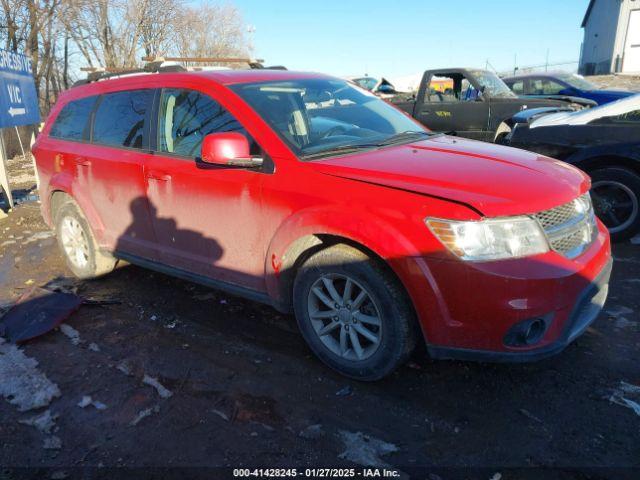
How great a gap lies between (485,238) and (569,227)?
1.95ft

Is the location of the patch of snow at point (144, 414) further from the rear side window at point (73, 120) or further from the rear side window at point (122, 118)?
A: the rear side window at point (73, 120)

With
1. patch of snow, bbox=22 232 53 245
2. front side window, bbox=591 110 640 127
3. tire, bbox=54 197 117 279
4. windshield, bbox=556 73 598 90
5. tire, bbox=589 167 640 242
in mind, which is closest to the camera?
tire, bbox=54 197 117 279

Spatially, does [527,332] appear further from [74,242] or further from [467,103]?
[467,103]

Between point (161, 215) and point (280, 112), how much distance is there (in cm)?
126

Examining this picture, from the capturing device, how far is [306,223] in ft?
9.46

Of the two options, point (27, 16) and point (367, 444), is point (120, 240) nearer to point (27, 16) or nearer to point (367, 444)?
point (367, 444)

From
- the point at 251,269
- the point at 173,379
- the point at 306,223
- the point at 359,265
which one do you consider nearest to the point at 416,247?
the point at 359,265

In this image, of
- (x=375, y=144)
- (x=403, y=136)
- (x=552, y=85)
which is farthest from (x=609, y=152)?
(x=552, y=85)

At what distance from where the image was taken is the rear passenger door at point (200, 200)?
128 inches

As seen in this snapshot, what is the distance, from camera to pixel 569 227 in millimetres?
2664

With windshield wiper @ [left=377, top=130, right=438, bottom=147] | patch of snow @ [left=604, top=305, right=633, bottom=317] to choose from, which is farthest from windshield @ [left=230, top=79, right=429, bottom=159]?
patch of snow @ [left=604, top=305, right=633, bottom=317]

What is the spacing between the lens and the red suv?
2.46 metres

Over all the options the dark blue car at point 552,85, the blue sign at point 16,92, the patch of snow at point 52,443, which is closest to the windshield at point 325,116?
the patch of snow at point 52,443

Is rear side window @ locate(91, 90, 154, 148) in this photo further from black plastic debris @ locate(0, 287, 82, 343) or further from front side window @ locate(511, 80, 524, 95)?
front side window @ locate(511, 80, 524, 95)
